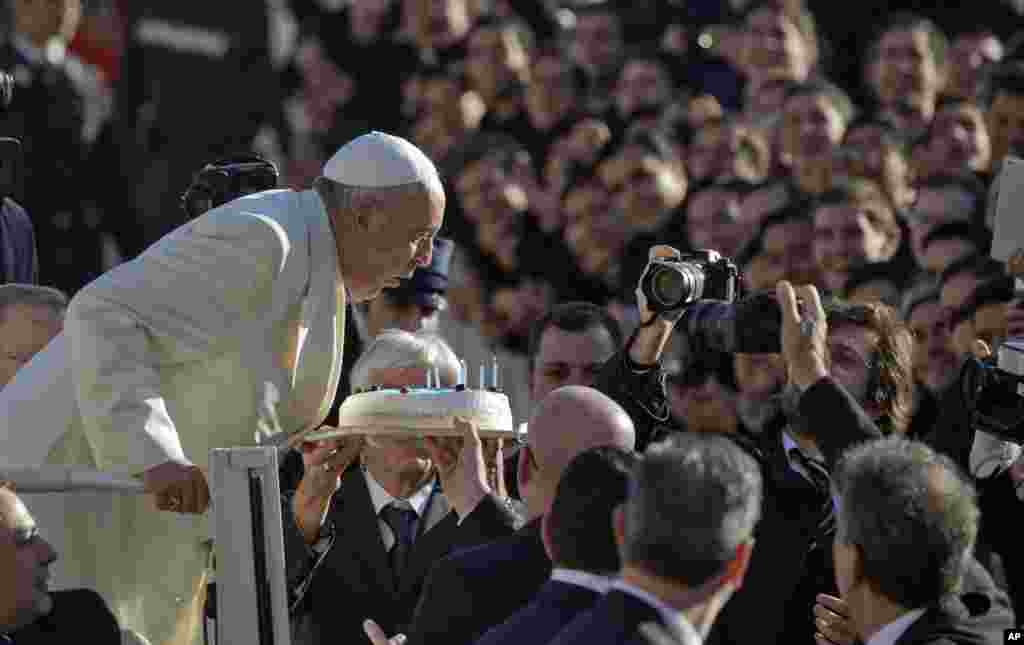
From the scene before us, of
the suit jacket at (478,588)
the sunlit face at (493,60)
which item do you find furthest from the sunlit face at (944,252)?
the sunlit face at (493,60)

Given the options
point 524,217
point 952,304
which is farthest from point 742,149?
point 952,304

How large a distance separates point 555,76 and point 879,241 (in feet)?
10.2

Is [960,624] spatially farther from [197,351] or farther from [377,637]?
[197,351]

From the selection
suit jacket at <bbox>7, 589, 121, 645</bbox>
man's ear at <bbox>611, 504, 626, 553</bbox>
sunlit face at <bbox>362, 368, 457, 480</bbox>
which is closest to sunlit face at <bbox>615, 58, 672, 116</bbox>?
sunlit face at <bbox>362, 368, 457, 480</bbox>

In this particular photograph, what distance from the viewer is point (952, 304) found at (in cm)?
759

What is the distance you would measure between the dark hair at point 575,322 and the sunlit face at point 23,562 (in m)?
2.47

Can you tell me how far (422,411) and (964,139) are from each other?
13.0 feet

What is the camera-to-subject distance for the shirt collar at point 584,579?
4387 mm

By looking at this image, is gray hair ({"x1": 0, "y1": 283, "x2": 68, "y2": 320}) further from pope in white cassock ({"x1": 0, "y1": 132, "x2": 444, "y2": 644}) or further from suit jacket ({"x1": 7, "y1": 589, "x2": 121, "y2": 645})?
suit jacket ({"x1": 7, "y1": 589, "x2": 121, "y2": 645})

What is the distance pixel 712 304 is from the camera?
5.76 meters

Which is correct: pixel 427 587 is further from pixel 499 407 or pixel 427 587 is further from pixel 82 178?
pixel 82 178

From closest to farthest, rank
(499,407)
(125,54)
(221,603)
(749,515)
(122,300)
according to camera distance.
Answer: (749,515) → (221,603) → (122,300) → (499,407) → (125,54)

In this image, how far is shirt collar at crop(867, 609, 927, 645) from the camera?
438cm

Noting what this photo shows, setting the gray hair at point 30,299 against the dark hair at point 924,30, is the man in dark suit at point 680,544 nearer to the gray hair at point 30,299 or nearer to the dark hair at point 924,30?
the gray hair at point 30,299
